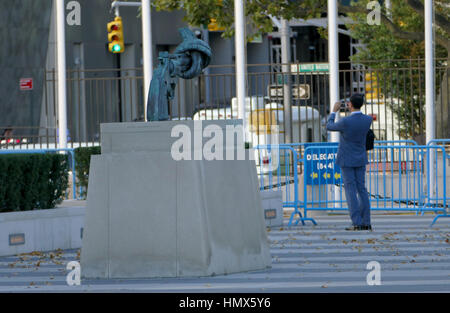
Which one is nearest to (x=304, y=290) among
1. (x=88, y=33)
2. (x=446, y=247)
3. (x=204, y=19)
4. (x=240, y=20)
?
(x=446, y=247)

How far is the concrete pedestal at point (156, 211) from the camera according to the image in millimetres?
10164

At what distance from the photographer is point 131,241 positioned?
1031cm

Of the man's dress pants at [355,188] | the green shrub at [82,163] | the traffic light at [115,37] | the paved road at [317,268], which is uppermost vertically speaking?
the traffic light at [115,37]

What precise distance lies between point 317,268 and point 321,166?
20.4ft

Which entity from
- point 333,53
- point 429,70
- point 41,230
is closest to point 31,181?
point 41,230

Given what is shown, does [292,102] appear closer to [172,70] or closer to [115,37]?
[115,37]

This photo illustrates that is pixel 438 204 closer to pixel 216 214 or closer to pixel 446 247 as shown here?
pixel 446 247

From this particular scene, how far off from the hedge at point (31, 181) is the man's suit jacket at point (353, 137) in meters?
3.80

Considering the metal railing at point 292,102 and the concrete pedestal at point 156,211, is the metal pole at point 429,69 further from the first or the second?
the concrete pedestal at point 156,211

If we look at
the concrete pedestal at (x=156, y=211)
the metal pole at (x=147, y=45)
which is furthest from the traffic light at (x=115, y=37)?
the concrete pedestal at (x=156, y=211)

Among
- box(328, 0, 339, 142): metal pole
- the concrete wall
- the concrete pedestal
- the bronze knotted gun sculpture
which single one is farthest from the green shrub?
the concrete pedestal

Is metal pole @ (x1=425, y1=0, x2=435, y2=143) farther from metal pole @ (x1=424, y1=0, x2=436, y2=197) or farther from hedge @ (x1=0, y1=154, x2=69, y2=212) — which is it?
hedge @ (x1=0, y1=154, x2=69, y2=212)

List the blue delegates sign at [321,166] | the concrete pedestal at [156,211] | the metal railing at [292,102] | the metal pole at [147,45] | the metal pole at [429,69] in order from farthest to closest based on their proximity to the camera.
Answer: the metal railing at [292,102] → the metal pole at [147,45] → the metal pole at [429,69] → the blue delegates sign at [321,166] → the concrete pedestal at [156,211]

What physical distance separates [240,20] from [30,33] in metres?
16.8
